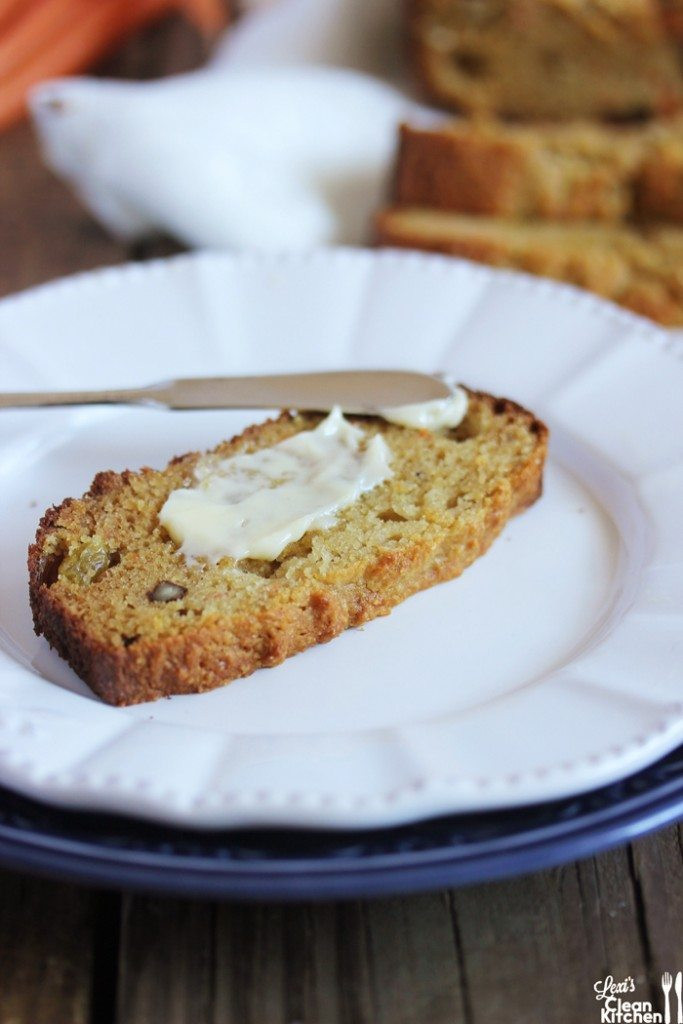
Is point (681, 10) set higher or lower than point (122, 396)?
higher

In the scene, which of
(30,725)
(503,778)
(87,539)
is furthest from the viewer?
(87,539)

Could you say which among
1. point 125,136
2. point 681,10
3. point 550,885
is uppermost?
point 681,10

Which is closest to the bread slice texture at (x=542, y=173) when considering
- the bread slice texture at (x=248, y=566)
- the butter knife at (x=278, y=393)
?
the butter knife at (x=278, y=393)

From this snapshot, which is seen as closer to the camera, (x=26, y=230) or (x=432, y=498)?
(x=432, y=498)

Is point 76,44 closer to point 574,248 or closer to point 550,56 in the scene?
point 550,56

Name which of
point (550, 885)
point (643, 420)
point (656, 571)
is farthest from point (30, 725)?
point (643, 420)

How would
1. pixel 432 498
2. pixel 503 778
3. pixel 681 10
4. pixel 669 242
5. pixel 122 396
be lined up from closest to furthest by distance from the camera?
pixel 503 778, pixel 432 498, pixel 122 396, pixel 669 242, pixel 681 10

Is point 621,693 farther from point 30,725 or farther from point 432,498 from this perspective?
point 30,725
